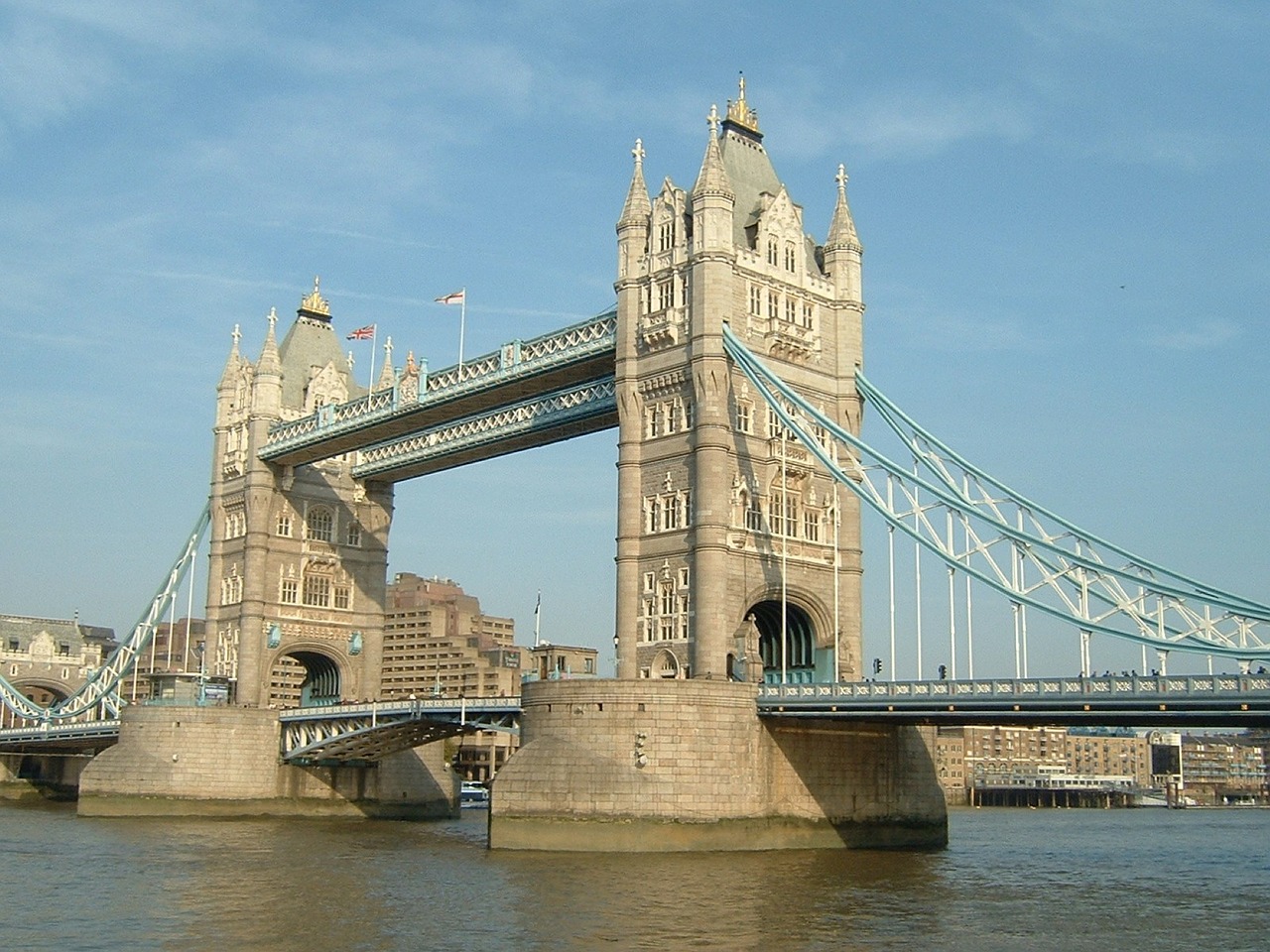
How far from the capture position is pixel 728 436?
59438mm

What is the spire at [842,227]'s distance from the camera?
65.4 m

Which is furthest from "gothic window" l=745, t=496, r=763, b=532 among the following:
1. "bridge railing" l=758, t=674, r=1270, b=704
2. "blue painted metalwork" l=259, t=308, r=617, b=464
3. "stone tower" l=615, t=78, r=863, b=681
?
"blue painted metalwork" l=259, t=308, r=617, b=464

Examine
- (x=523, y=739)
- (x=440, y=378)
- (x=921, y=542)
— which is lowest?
(x=523, y=739)

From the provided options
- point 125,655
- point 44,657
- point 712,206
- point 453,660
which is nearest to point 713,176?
point 712,206

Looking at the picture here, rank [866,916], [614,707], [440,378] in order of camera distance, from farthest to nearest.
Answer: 1. [440,378]
2. [614,707]
3. [866,916]

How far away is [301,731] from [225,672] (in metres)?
8.31

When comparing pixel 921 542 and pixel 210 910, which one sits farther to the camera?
pixel 921 542

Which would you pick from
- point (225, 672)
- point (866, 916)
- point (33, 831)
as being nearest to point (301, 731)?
point (225, 672)

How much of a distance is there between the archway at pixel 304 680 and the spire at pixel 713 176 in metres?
39.0

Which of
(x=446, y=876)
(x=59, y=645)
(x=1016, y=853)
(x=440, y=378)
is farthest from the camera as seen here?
(x=59, y=645)

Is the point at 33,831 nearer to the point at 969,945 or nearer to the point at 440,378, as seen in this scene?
the point at 440,378

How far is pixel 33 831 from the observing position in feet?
226

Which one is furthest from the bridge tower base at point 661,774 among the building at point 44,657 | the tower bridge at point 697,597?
the building at point 44,657

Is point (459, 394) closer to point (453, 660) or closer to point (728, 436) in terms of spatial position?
point (728, 436)
